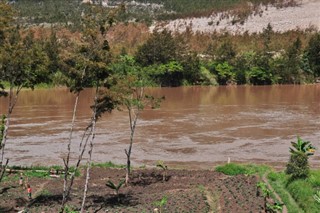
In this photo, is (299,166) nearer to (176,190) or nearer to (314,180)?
(314,180)

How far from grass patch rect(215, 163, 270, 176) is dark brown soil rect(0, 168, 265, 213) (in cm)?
75

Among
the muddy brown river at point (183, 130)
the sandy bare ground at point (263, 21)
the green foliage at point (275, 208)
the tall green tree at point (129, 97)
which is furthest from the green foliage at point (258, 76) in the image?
the green foliage at point (275, 208)

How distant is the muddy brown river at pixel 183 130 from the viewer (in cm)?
3762

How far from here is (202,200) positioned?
25297mm

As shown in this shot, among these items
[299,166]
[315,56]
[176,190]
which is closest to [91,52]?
[176,190]

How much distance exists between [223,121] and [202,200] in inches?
1088

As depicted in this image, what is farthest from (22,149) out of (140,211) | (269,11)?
(269,11)

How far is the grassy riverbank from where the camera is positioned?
24047 millimetres

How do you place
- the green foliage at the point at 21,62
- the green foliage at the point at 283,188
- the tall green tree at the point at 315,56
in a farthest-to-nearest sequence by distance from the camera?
the tall green tree at the point at 315,56 < the green foliage at the point at 283,188 < the green foliage at the point at 21,62

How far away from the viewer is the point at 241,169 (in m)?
31.7

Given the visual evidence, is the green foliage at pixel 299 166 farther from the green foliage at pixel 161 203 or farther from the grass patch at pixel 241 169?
the green foliage at pixel 161 203

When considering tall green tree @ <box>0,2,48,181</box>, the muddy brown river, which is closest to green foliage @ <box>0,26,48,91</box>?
tall green tree @ <box>0,2,48,181</box>

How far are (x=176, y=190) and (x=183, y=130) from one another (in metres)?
20.3

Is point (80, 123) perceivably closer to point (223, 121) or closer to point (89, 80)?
point (223, 121)
